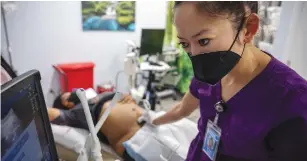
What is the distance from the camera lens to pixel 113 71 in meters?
3.58

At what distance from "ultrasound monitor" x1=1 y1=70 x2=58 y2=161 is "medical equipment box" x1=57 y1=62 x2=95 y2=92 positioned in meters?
2.43

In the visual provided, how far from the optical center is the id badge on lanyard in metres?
0.84

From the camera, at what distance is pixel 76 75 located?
3.05m

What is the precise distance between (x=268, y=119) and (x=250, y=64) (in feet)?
0.61

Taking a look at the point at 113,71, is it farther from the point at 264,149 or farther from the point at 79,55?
the point at 264,149

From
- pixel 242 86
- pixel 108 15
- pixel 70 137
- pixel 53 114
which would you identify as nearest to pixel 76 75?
pixel 108 15

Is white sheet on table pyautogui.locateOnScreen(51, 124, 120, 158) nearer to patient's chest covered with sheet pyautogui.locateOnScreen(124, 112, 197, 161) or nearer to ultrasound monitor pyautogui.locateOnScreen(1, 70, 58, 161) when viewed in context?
patient's chest covered with sheet pyautogui.locateOnScreen(124, 112, 197, 161)

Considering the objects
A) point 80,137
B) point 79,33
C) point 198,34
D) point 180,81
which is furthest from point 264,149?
point 180,81

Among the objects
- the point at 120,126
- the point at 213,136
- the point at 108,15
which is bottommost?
the point at 120,126

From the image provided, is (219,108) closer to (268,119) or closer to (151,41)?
(268,119)

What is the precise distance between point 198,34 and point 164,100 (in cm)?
319

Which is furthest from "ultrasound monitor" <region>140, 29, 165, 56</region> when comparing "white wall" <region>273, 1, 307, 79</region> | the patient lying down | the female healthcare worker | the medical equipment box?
the female healthcare worker

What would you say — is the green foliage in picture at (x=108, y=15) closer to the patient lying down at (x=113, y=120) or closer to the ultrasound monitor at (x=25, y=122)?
the patient lying down at (x=113, y=120)

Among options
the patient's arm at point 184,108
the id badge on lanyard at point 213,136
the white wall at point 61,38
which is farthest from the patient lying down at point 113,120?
the white wall at point 61,38
